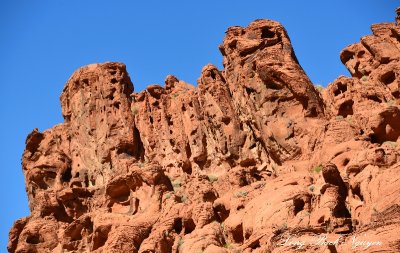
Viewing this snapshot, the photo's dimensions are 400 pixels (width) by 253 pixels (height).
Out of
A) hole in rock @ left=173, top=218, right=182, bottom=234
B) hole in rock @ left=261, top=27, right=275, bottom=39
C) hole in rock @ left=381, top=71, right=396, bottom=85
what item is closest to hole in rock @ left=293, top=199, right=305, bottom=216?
hole in rock @ left=173, top=218, right=182, bottom=234

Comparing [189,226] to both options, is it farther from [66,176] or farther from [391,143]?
[66,176]

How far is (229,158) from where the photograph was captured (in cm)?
4484

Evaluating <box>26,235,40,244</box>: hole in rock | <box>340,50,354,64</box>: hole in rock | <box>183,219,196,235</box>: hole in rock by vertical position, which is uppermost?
<box>340,50,354,64</box>: hole in rock

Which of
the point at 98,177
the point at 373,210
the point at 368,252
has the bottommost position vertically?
the point at 368,252

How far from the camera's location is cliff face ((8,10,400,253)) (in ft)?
104

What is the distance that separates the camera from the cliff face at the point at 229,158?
31.6 metres

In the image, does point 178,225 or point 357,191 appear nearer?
point 357,191

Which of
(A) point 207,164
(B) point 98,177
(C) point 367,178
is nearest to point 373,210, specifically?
(C) point 367,178

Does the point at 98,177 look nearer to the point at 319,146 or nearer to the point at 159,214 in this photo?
the point at 159,214

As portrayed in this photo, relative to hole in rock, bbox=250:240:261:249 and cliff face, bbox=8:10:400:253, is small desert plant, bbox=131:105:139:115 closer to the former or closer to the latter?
cliff face, bbox=8:10:400:253

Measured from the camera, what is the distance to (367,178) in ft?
100

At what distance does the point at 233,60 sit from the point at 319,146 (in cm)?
1146

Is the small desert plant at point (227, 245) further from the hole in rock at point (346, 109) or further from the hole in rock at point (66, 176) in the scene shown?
the hole in rock at point (66, 176)

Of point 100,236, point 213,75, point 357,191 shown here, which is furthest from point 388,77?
point 100,236
